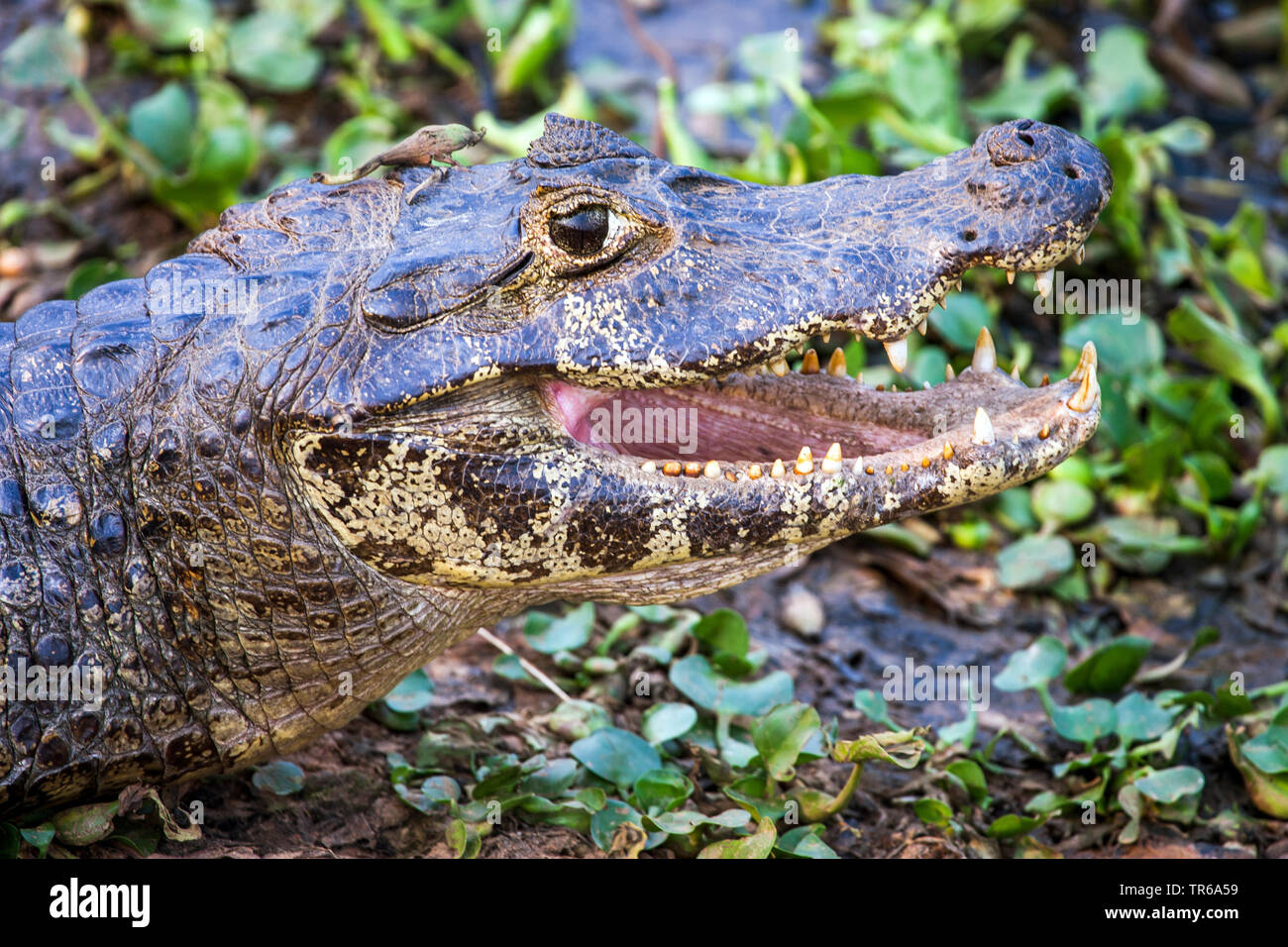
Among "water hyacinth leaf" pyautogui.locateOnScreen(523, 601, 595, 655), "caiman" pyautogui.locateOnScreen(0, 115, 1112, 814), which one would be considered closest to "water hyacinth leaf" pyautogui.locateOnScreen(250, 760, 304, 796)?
"caiman" pyautogui.locateOnScreen(0, 115, 1112, 814)

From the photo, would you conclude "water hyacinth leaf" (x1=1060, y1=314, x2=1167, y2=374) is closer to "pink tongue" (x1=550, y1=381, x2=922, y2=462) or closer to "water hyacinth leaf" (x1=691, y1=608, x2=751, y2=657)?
"water hyacinth leaf" (x1=691, y1=608, x2=751, y2=657)

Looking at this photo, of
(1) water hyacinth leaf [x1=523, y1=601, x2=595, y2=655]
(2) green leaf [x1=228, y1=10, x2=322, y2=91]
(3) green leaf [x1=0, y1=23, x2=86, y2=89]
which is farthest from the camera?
(2) green leaf [x1=228, y1=10, x2=322, y2=91]

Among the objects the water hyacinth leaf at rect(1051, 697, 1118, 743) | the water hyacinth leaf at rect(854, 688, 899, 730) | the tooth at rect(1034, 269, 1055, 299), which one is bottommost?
the water hyacinth leaf at rect(1051, 697, 1118, 743)

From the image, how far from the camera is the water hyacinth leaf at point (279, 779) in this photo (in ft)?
11.4

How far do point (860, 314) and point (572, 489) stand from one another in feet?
2.56

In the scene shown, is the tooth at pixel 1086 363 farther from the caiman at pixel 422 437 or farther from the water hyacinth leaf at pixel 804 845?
the water hyacinth leaf at pixel 804 845

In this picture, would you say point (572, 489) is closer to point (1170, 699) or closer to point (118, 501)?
point (118, 501)

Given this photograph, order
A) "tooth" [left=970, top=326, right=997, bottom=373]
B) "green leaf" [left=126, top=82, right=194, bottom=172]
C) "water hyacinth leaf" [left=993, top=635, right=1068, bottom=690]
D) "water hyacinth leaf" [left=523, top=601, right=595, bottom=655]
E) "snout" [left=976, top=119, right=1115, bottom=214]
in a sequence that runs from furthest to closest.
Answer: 1. "green leaf" [left=126, top=82, right=194, bottom=172]
2. "water hyacinth leaf" [left=523, top=601, right=595, bottom=655]
3. "water hyacinth leaf" [left=993, top=635, right=1068, bottom=690]
4. "tooth" [left=970, top=326, right=997, bottom=373]
5. "snout" [left=976, top=119, right=1115, bottom=214]

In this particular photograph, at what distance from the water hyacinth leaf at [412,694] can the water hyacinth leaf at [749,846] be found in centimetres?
101

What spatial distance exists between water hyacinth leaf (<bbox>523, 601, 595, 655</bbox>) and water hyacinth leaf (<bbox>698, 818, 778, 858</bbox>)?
39.9 inches

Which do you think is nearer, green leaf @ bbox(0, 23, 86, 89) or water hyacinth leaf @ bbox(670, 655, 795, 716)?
water hyacinth leaf @ bbox(670, 655, 795, 716)

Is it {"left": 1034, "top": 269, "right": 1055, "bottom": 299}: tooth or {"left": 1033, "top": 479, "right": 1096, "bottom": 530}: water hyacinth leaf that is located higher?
{"left": 1034, "top": 269, "right": 1055, "bottom": 299}: tooth

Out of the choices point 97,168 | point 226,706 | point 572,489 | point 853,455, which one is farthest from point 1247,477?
point 97,168

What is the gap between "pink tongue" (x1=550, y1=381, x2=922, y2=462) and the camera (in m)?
3.27
